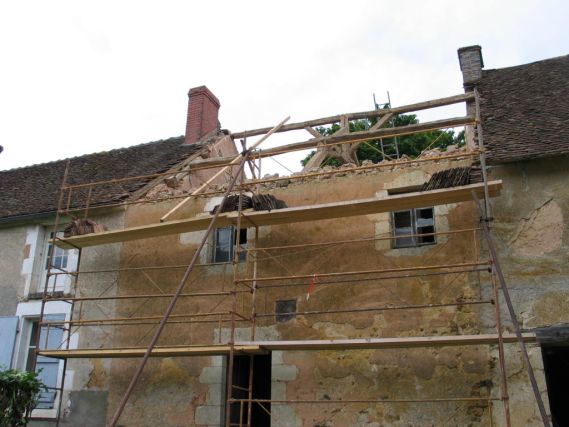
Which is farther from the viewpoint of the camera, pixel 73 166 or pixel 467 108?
→ pixel 73 166

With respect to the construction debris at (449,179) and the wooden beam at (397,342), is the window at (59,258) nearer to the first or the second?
the wooden beam at (397,342)

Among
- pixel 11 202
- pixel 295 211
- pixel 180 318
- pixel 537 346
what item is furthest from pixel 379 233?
pixel 11 202

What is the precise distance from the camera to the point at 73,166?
14.7 meters

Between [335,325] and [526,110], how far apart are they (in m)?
5.01

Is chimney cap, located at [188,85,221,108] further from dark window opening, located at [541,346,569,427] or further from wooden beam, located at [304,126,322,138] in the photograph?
dark window opening, located at [541,346,569,427]

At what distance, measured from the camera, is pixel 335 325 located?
938cm

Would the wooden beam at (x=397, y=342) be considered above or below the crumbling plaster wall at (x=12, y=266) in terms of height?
below

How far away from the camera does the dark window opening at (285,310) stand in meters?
9.66

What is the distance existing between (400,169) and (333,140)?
6.91ft

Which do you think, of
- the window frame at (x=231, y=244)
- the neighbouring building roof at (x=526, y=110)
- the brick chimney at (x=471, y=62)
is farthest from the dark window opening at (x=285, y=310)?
the brick chimney at (x=471, y=62)

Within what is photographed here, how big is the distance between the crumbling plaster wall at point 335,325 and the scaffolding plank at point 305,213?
471 millimetres

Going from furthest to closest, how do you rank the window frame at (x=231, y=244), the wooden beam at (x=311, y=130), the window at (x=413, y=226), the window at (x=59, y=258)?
the wooden beam at (x=311, y=130)
the window at (x=59, y=258)
the window frame at (x=231, y=244)
the window at (x=413, y=226)

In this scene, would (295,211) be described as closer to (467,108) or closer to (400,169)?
(400,169)

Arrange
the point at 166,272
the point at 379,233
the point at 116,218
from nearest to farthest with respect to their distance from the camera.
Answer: the point at 379,233, the point at 166,272, the point at 116,218
